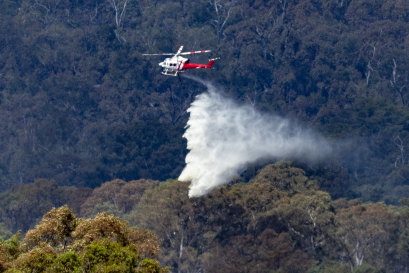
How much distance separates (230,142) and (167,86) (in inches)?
1986

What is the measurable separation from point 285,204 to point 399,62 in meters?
56.1

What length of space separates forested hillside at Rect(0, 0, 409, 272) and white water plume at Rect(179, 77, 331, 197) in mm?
3555

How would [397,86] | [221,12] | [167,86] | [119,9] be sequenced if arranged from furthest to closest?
[119,9] < [221,12] < [167,86] < [397,86]

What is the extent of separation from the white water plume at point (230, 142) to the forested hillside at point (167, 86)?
3555 mm

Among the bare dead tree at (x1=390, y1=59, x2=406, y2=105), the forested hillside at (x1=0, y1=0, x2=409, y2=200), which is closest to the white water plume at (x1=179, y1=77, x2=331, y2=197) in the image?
the forested hillside at (x1=0, y1=0, x2=409, y2=200)

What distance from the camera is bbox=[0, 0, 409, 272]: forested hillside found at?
12925cm

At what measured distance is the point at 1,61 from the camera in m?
149

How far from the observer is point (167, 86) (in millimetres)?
143500

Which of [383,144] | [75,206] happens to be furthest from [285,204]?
[383,144]

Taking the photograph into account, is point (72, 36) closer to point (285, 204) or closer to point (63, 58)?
point (63, 58)

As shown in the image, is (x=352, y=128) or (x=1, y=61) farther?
(x=1, y=61)

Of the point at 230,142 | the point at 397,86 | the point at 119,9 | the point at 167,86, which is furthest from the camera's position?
the point at 119,9

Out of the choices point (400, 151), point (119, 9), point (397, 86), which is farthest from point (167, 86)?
point (400, 151)

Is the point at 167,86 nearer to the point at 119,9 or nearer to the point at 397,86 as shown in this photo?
the point at 119,9
